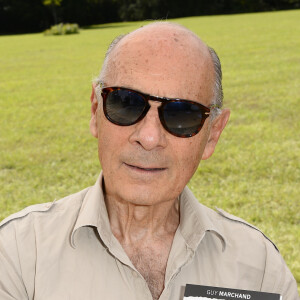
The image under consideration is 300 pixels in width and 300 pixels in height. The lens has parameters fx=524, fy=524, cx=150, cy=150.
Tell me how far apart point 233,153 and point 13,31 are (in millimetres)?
47699

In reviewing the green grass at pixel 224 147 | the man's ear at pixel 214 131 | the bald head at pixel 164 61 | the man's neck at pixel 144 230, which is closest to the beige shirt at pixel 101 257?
the man's neck at pixel 144 230

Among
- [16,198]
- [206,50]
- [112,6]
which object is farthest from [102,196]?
[112,6]

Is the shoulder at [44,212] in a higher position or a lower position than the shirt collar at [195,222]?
Answer: higher

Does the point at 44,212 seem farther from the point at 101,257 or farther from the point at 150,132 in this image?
the point at 150,132

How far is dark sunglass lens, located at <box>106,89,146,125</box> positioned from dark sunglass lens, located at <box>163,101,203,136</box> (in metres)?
0.09

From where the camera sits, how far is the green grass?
215 inches

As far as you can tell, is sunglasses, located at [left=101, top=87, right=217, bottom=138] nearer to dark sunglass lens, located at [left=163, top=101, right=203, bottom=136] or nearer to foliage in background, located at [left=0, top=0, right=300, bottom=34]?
dark sunglass lens, located at [left=163, top=101, right=203, bottom=136]

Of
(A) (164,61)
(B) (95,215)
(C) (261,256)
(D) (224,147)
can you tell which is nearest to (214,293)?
(C) (261,256)

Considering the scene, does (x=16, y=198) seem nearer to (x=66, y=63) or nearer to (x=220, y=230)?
(x=220, y=230)

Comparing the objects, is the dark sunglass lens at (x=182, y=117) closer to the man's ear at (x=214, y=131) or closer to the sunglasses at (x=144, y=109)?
the sunglasses at (x=144, y=109)

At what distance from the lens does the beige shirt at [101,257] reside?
1.75 m

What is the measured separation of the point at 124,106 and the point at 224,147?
569 centimetres

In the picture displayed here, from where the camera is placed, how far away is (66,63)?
723 inches

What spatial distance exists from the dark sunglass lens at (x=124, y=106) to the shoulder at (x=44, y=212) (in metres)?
0.38
